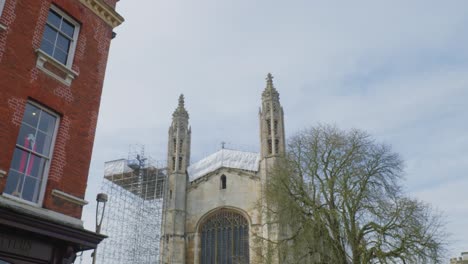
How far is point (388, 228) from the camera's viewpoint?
13.6 metres

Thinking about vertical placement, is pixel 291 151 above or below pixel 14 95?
above

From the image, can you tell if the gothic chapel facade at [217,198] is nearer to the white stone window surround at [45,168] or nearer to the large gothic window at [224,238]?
the large gothic window at [224,238]

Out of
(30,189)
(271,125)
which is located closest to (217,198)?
(271,125)

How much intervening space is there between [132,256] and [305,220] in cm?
2087

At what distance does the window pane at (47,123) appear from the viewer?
8.66 metres

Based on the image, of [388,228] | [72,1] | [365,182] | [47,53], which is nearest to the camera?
[47,53]

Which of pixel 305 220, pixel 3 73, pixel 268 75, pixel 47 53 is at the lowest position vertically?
pixel 305 220

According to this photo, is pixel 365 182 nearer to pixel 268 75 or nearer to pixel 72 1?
pixel 72 1

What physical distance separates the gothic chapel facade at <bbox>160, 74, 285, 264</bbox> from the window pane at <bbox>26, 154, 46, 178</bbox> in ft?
63.5

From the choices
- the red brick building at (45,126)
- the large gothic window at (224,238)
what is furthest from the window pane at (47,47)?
the large gothic window at (224,238)

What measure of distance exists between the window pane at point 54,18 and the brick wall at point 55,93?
0.61ft

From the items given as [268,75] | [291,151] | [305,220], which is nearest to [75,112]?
[305,220]

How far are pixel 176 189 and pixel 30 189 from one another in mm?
22544

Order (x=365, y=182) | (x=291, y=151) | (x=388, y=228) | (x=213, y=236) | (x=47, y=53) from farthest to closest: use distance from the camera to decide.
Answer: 1. (x=213, y=236)
2. (x=291, y=151)
3. (x=365, y=182)
4. (x=388, y=228)
5. (x=47, y=53)
